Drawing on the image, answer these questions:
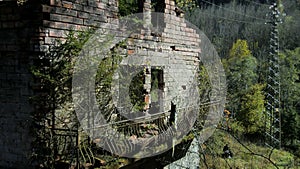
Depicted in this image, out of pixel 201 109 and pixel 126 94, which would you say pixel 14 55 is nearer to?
pixel 126 94

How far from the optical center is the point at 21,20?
369 centimetres

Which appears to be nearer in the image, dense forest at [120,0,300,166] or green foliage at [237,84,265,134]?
green foliage at [237,84,265,134]

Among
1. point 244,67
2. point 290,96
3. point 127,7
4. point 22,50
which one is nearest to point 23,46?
point 22,50

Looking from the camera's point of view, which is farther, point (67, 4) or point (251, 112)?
point (251, 112)

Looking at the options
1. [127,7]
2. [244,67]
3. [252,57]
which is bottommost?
[244,67]

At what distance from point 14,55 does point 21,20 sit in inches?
17.2

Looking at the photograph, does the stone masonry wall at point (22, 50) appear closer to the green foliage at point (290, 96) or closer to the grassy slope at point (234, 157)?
the grassy slope at point (234, 157)

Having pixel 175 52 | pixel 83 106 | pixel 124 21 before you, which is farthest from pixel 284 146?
pixel 83 106

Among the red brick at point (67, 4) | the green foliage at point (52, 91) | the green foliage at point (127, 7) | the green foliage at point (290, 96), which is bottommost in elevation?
the green foliage at point (290, 96)

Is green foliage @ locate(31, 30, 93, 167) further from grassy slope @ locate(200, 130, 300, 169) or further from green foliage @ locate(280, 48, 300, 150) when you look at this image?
green foliage @ locate(280, 48, 300, 150)

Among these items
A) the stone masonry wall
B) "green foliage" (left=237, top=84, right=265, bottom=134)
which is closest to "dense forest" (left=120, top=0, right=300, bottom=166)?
"green foliage" (left=237, top=84, right=265, bottom=134)

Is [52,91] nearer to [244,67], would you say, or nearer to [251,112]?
[251,112]

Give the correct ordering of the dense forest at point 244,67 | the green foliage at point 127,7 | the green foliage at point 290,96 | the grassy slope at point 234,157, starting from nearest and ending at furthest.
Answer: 1. the dense forest at point 244,67
2. the grassy slope at point 234,157
3. the green foliage at point 127,7
4. the green foliage at point 290,96

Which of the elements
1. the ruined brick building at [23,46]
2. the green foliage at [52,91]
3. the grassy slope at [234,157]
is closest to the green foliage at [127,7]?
the grassy slope at [234,157]
